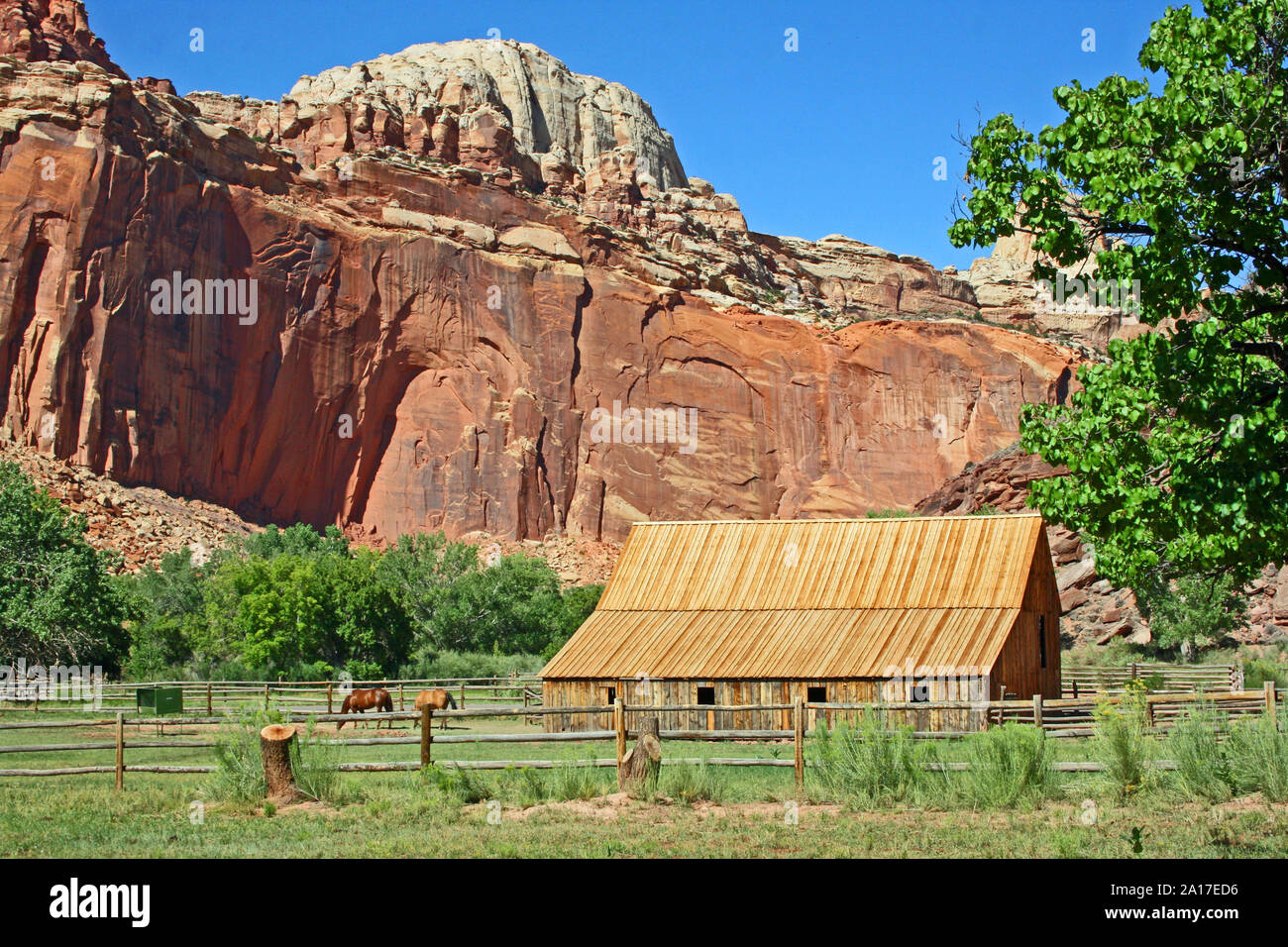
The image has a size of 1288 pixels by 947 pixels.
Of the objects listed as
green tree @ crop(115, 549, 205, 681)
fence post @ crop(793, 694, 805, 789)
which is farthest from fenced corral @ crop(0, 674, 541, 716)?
fence post @ crop(793, 694, 805, 789)

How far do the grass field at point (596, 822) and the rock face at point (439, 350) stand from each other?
66165 mm

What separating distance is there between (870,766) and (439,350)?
80.5 metres

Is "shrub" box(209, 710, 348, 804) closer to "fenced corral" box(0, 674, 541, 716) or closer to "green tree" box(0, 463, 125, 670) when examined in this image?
"fenced corral" box(0, 674, 541, 716)

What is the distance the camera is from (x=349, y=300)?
88812 mm

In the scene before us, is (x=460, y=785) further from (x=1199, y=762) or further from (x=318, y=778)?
(x=1199, y=762)

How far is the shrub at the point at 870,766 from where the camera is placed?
1459cm

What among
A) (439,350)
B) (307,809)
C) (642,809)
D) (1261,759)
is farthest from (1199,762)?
(439,350)

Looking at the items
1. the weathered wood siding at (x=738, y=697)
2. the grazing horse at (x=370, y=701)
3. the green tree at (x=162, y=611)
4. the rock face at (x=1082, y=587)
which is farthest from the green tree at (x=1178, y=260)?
the green tree at (x=162, y=611)

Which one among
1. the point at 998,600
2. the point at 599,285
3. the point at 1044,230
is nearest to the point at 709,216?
the point at 599,285

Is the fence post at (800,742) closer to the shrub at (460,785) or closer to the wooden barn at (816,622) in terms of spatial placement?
A: the shrub at (460,785)

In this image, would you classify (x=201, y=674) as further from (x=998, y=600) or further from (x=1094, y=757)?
(x=1094, y=757)

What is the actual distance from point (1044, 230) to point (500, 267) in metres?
79.7

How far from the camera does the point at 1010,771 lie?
46.2ft

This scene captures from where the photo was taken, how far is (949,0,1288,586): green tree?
1297 centimetres
